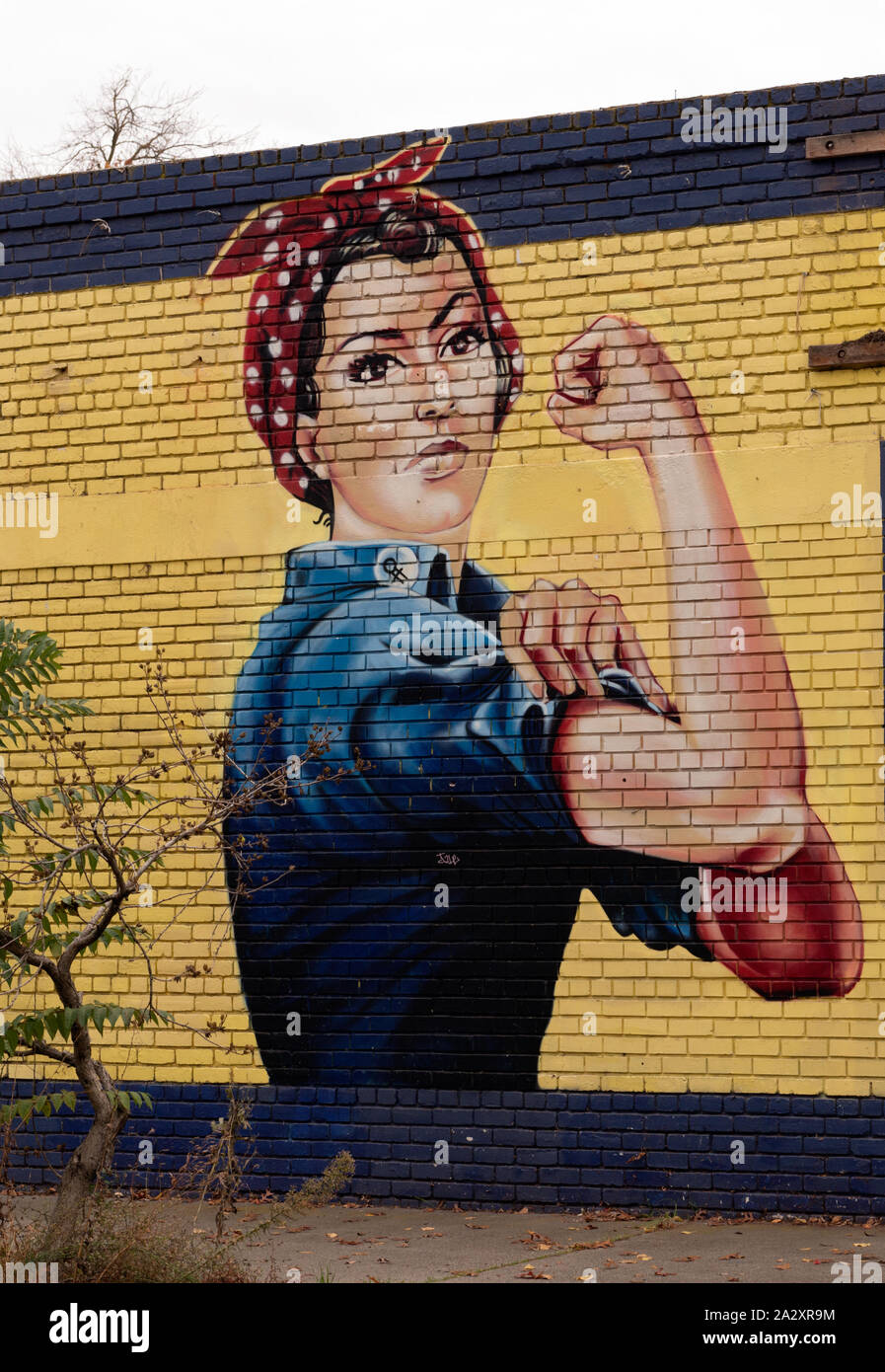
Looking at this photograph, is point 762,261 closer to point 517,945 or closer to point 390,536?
point 390,536

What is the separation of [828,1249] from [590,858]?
2355 millimetres

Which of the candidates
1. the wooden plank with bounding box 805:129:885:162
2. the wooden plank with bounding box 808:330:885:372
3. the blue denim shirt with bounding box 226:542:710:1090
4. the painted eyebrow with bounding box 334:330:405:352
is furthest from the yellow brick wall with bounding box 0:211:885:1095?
the painted eyebrow with bounding box 334:330:405:352

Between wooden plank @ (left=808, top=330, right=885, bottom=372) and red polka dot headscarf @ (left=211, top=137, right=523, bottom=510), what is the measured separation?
70.8 inches

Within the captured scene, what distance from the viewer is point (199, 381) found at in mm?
9539

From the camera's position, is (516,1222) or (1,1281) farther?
(516,1222)

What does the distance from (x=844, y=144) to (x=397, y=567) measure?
3.38m

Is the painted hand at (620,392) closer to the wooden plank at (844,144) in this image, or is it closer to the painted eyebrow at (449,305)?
the painted eyebrow at (449,305)

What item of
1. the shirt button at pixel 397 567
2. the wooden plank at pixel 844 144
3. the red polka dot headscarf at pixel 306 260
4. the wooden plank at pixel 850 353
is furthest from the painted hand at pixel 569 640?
the wooden plank at pixel 844 144

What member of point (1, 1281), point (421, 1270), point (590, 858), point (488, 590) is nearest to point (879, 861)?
point (590, 858)

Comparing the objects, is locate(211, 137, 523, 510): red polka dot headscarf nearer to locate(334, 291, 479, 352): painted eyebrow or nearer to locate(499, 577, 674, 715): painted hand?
locate(334, 291, 479, 352): painted eyebrow

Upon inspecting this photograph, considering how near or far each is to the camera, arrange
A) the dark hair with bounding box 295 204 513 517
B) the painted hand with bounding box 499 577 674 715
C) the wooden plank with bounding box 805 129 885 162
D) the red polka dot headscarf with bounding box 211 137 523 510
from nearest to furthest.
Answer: the wooden plank with bounding box 805 129 885 162 → the painted hand with bounding box 499 577 674 715 → the dark hair with bounding box 295 204 513 517 → the red polka dot headscarf with bounding box 211 137 523 510

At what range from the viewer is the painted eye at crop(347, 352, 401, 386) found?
361 inches

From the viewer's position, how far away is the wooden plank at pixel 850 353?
27.3ft

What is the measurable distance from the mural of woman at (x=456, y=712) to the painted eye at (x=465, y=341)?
15 millimetres
